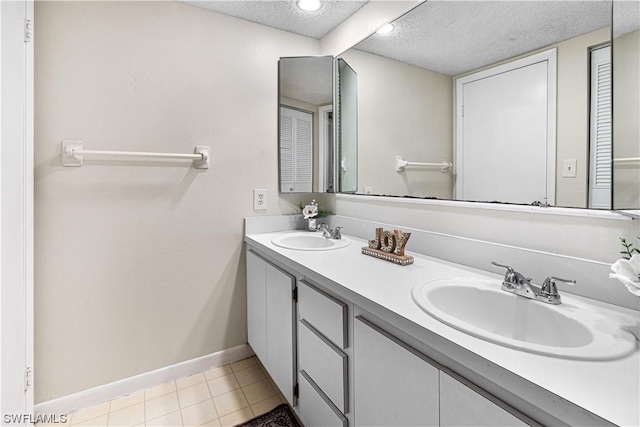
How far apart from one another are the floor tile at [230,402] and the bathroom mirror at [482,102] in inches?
52.0

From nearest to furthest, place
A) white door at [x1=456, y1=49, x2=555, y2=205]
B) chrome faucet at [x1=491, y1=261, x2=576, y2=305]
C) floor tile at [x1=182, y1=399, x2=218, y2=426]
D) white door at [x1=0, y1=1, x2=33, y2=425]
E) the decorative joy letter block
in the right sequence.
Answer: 1. chrome faucet at [x1=491, y1=261, x2=576, y2=305]
2. white door at [x1=456, y1=49, x2=555, y2=205]
3. white door at [x1=0, y1=1, x2=33, y2=425]
4. the decorative joy letter block
5. floor tile at [x1=182, y1=399, x2=218, y2=426]

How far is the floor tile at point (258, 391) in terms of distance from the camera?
5.32ft

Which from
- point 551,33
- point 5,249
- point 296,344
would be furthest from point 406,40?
point 5,249

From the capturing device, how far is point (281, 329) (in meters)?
1.45

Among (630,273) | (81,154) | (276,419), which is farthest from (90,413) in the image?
(630,273)

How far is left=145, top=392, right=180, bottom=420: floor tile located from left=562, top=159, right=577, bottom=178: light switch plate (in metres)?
1.94

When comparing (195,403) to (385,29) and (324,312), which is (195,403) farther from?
(385,29)

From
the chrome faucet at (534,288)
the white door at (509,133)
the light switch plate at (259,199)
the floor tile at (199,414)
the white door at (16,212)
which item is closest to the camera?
the chrome faucet at (534,288)

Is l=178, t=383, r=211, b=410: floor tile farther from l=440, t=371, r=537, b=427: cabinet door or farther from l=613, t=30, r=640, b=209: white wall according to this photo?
l=613, t=30, r=640, b=209: white wall

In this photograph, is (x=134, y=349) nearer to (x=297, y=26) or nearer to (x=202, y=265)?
(x=202, y=265)

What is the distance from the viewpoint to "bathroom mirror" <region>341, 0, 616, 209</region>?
3.05 ft

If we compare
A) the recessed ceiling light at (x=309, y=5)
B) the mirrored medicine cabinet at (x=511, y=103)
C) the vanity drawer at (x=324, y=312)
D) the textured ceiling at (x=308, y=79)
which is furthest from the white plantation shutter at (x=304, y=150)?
the vanity drawer at (x=324, y=312)

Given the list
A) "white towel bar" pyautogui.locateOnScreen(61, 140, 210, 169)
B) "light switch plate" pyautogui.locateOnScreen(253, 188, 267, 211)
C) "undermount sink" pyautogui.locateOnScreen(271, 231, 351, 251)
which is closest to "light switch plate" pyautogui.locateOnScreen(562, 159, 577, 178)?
"undermount sink" pyautogui.locateOnScreen(271, 231, 351, 251)

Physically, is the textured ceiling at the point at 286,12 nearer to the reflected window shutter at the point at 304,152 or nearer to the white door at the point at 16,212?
the reflected window shutter at the point at 304,152
